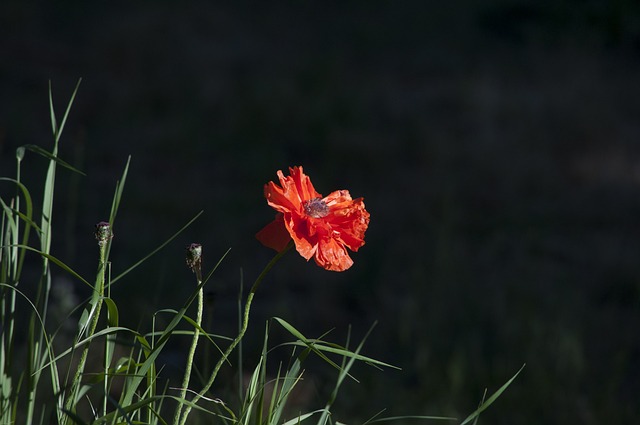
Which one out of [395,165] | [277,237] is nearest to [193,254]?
[277,237]

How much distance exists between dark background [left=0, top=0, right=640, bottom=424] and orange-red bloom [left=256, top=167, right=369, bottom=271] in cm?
100

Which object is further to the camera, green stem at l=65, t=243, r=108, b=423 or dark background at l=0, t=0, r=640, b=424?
dark background at l=0, t=0, r=640, b=424

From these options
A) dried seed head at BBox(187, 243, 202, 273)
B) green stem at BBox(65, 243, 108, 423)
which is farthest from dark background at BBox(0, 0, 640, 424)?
dried seed head at BBox(187, 243, 202, 273)

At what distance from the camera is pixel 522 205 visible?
14.7ft

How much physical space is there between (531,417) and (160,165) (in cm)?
290

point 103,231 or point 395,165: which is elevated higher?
point 103,231

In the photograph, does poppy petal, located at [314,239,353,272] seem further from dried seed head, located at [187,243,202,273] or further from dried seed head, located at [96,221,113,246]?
dried seed head, located at [96,221,113,246]

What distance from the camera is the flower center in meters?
1.08

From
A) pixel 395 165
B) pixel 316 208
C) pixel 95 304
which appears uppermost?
pixel 316 208

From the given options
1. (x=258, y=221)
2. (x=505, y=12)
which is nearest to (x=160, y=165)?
(x=258, y=221)

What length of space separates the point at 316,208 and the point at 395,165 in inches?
157

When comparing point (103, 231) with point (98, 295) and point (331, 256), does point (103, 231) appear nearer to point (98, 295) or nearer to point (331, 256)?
point (98, 295)

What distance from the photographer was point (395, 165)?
505 centimetres

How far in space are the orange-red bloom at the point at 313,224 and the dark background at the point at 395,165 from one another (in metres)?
1.00
